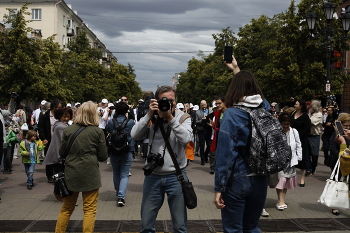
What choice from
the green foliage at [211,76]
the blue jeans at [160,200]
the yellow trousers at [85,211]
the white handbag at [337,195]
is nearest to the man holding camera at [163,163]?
the blue jeans at [160,200]

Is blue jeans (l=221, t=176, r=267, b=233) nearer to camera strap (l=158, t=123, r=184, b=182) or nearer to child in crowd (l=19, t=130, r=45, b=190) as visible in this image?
camera strap (l=158, t=123, r=184, b=182)

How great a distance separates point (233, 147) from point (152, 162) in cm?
101

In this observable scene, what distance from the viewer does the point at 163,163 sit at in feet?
14.6

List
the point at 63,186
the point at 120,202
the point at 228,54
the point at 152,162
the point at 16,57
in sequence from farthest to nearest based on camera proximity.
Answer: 1. the point at 16,57
2. the point at 120,202
3. the point at 63,186
4. the point at 228,54
5. the point at 152,162

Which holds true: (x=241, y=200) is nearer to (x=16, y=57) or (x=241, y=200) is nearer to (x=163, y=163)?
(x=163, y=163)

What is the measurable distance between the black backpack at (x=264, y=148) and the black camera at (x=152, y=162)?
3.30 feet

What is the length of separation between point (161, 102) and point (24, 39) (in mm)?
28609

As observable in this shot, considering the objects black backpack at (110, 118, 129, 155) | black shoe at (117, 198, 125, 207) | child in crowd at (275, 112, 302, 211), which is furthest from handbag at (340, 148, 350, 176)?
black shoe at (117, 198, 125, 207)

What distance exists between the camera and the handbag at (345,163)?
625cm

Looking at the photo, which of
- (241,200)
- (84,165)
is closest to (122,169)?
(84,165)

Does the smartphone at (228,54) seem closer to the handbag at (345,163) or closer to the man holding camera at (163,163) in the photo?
the man holding camera at (163,163)

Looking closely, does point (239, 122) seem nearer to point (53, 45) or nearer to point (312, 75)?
point (312, 75)

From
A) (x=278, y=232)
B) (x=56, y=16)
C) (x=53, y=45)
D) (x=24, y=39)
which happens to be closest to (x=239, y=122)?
(x=278, y=232)

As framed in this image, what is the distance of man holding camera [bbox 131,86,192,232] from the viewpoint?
4.40m
